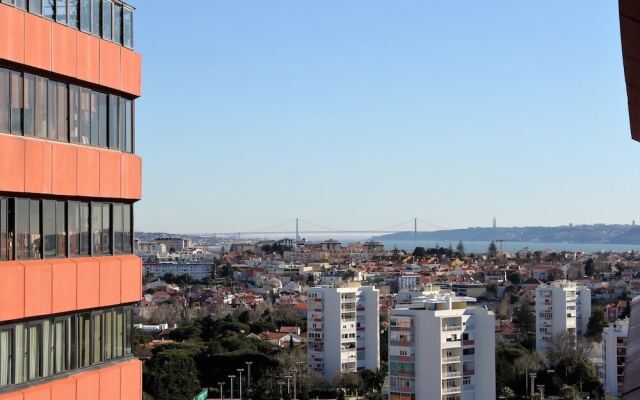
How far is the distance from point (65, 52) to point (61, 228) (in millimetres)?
1434

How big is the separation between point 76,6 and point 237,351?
47148mm

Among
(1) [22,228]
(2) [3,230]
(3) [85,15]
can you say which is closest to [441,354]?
(3) [85,15]

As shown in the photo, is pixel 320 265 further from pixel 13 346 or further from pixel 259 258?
pixel 13 346

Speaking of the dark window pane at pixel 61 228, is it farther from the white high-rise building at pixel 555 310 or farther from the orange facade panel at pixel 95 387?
the white high-rise building at pixel 555 310

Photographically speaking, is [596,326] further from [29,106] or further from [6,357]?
[6,357]

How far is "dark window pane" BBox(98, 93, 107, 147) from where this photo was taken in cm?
900

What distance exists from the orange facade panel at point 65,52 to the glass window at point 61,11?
0.22 feet

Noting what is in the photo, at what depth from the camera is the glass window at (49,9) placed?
816cm

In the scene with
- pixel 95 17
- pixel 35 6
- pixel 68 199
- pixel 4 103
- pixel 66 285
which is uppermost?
pixel 95 17

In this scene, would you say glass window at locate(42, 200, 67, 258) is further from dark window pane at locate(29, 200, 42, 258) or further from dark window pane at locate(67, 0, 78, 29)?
dark window pane at locate(67, 0, 78, 29)

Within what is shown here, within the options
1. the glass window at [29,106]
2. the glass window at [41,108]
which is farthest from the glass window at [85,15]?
the glass window at [29,106]

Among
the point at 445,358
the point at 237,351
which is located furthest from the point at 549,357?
the point at 237,351

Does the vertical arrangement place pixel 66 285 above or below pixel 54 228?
below

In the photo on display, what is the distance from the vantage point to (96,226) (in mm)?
9008
